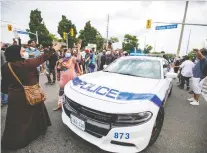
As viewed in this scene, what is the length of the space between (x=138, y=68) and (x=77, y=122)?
197cm

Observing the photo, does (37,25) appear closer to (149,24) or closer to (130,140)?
(149,24)

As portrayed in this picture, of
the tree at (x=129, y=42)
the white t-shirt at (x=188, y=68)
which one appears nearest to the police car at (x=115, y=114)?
the white t-shirt at (x=188, y=68)

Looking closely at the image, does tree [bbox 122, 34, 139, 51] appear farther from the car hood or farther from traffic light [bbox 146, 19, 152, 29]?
the car hood

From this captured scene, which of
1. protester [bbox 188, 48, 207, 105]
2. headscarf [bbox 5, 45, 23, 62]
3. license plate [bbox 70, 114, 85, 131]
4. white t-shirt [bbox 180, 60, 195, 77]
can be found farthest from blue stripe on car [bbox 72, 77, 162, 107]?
white t-shirt [bbox 180, 60, 195, 77]

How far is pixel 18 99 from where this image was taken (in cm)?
225

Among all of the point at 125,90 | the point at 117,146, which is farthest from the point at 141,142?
the point at 125,90

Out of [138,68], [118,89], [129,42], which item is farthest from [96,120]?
[129,42]

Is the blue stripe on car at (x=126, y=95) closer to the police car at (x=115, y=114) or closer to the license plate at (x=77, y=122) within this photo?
the police car at (x=115, y=114)

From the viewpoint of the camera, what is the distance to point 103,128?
1.90 m

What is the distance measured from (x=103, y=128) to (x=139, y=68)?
1.94 metres

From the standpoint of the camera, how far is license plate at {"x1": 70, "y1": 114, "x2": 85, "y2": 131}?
2.08 meters

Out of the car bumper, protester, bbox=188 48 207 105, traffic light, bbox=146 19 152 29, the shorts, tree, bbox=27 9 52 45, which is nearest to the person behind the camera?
the car bumper

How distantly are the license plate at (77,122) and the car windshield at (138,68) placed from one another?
1.62 meters

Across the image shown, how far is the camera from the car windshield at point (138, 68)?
10.4 ft
